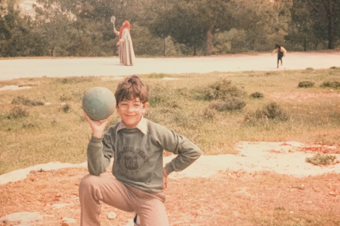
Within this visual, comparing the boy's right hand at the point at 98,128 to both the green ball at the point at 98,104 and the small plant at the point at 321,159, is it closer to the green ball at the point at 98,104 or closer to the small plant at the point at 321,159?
the green ball at the point at 98,104

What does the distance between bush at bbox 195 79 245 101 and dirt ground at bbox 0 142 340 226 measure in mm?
4970

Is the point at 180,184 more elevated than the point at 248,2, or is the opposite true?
the point at 248,2

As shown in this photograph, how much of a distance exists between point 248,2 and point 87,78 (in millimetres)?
13129

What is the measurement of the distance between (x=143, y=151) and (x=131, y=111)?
261 millimetres

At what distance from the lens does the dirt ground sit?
149 inches

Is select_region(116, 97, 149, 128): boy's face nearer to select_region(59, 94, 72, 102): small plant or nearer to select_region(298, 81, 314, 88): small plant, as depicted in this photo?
select_region(59, 94, 72, 102): small plant

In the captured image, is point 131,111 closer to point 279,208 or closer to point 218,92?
point 279,208

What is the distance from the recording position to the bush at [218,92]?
1060 cm

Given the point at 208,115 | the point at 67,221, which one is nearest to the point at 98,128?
the point at 67,221

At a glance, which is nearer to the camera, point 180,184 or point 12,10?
point 180,184

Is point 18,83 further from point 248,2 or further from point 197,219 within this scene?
point 248,2

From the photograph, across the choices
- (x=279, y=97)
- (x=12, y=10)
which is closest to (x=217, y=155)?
(x=279, y=97)

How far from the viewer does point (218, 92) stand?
1069cm

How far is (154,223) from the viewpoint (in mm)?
2779
